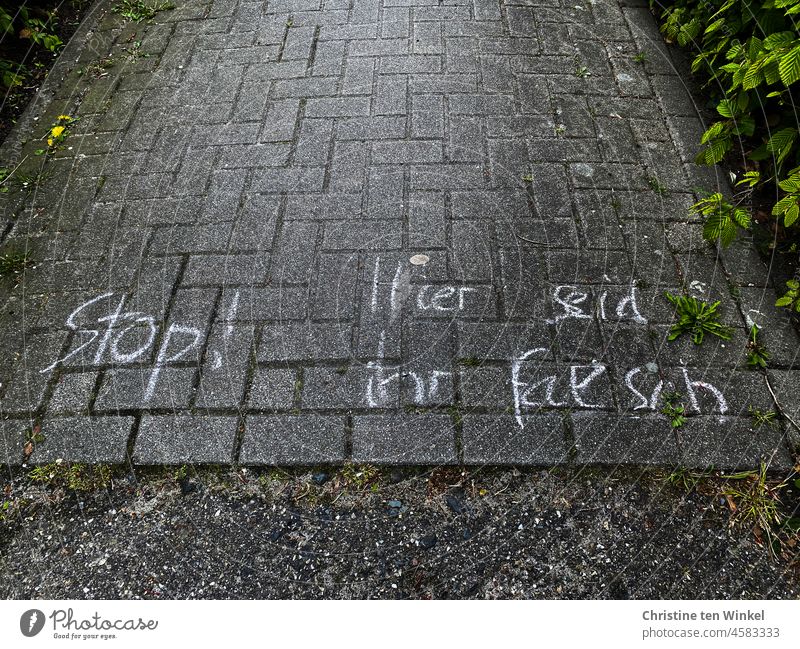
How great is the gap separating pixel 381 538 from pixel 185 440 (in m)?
0.86

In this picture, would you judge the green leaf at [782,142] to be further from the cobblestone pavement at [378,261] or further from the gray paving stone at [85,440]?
the gray paving stone at [85,440]

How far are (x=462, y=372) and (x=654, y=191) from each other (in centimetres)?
156

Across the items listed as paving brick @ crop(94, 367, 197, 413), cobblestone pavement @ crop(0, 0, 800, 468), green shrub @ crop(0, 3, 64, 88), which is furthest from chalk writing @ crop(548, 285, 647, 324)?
green shrub @ crop(0, 3, 64, 88)

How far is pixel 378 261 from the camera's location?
3.00 m

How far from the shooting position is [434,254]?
303 centimetres

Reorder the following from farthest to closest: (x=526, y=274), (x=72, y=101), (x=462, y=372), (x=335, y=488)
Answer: (x=72, y=101), (x=526, y=274), (x=462, y=372), (x=335, y=488)

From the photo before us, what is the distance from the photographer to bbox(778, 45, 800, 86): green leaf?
2.74 metres

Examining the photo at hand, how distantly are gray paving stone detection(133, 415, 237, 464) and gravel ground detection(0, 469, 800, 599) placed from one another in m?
0.06

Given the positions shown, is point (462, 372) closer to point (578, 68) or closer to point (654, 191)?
point (654, 191)

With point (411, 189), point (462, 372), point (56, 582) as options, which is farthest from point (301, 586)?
point (411, 189)

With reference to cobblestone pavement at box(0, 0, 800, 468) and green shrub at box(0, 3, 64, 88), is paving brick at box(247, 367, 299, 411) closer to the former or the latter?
cobblestone pavement at box(0, 0, 800, 468)

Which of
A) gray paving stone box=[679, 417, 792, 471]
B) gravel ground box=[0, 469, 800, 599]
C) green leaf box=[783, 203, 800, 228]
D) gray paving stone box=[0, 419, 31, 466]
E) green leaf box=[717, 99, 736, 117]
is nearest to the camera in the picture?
gravel ground box=[0, 469, 800, 599]

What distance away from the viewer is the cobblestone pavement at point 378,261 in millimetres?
2477

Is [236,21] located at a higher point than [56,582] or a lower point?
higher
